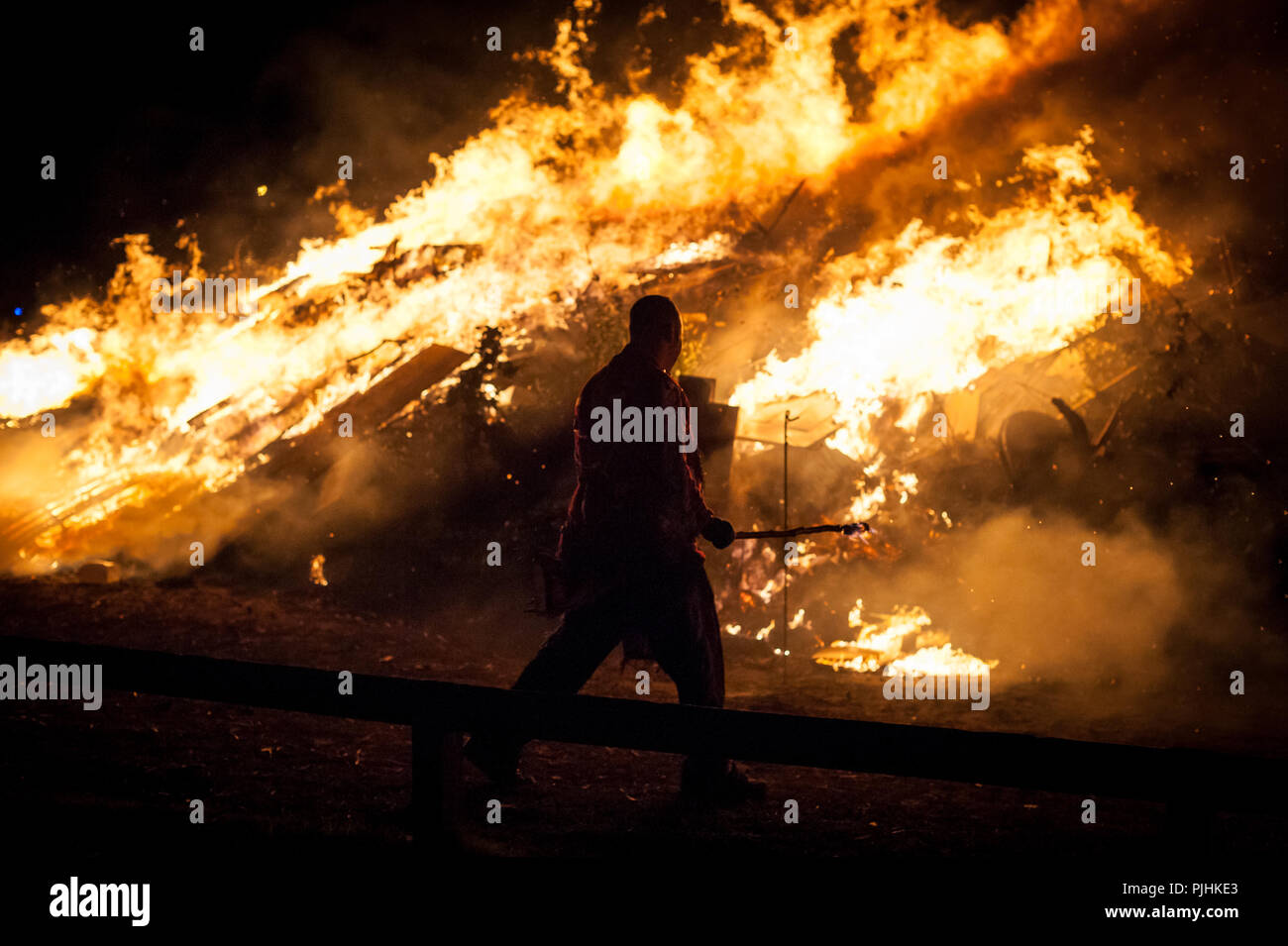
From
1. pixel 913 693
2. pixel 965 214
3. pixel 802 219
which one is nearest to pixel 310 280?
pixel 802 219

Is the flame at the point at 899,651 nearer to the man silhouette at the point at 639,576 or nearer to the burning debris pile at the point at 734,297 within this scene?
the burning debris pile at the point at 734,297

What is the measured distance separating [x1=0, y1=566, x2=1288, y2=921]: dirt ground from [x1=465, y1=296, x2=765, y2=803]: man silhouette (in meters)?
0.29

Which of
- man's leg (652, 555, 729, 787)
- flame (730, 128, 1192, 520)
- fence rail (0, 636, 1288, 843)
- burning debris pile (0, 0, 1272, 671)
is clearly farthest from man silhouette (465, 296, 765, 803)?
flame (730, 128, 1192, 520)

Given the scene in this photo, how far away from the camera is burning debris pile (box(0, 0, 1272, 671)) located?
9586mm

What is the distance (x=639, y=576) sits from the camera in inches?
159

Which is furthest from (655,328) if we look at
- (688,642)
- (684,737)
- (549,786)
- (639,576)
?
(549,786)

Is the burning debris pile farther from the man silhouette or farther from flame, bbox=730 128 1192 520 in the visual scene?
the man silhouette

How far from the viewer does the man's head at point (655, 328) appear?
4301 mm

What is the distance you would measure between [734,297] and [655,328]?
720 centimetres

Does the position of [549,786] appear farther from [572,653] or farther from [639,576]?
[639,576]

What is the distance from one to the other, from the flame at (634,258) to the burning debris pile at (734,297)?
3 cm

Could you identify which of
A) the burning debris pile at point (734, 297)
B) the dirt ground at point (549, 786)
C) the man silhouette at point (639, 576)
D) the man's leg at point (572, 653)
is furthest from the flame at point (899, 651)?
the man's leg at point (572, 653)

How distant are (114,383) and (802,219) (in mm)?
9995

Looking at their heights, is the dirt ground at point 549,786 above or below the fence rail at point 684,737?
below
